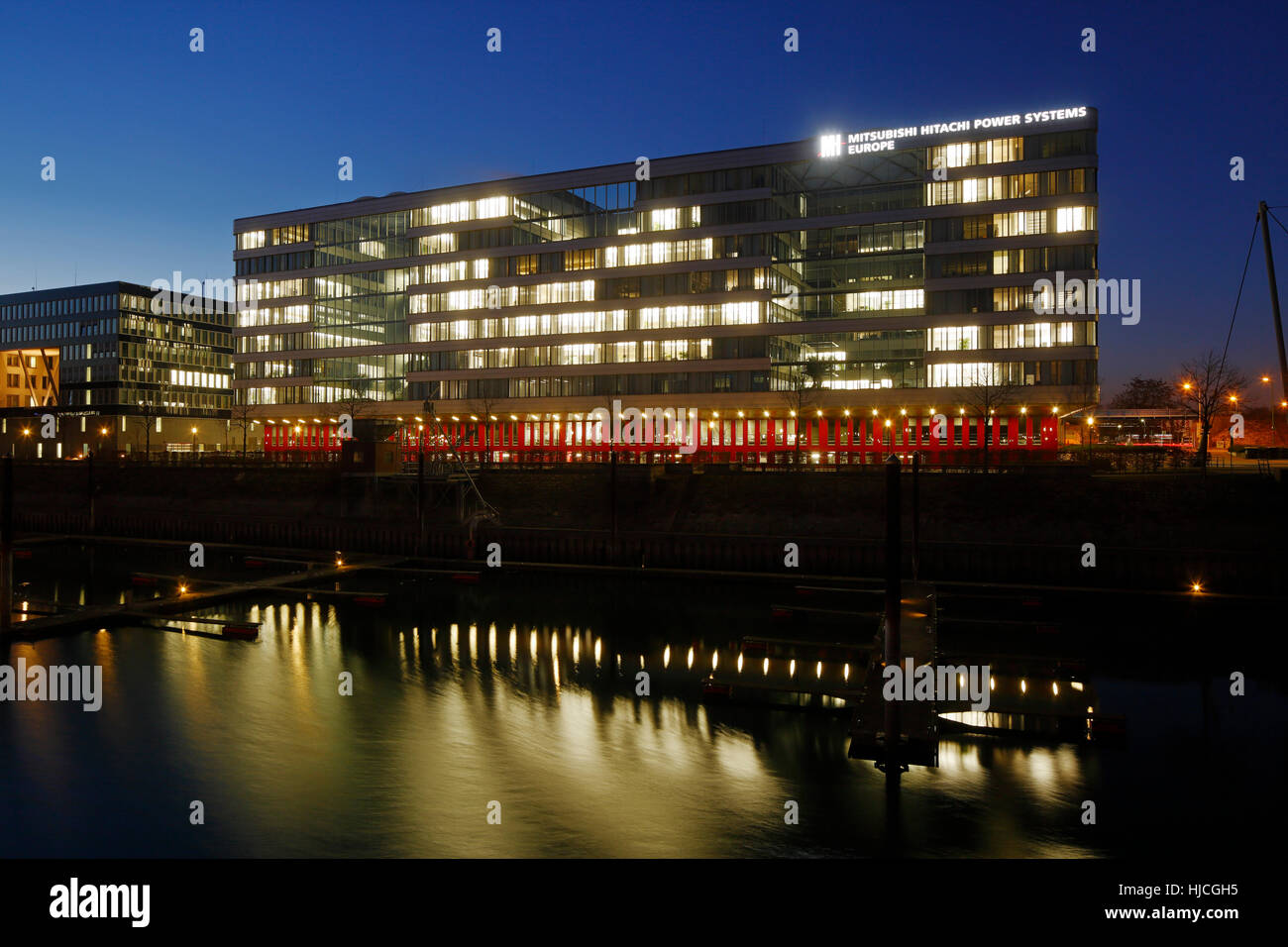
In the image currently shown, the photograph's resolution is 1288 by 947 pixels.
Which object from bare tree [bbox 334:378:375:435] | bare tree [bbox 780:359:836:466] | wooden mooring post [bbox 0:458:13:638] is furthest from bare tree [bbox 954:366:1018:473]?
wooden mooring post [bbox 0:458:13:638]

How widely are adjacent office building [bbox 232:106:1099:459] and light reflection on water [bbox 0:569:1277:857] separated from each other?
62.2 meters

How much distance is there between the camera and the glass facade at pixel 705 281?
83938mm

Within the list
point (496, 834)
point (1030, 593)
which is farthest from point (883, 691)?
point (1030, 593)

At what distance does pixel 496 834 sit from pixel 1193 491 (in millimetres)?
46097

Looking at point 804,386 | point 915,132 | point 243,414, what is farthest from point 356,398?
point 915,132

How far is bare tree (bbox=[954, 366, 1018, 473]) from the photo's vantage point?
266ft

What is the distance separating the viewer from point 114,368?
141m

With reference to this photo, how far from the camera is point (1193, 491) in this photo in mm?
49781

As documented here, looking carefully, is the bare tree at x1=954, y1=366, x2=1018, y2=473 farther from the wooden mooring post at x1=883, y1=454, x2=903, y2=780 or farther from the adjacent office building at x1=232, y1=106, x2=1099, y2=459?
the wooden mooring post at x1=883, y1=454, x2=903, y2=780

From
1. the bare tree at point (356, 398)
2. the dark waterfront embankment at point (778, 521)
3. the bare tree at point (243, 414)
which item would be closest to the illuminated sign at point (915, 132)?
the dark waterfront embankment at point (778, 521)

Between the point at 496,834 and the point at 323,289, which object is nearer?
the point at 496,834

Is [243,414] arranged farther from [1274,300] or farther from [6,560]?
[1274,300]

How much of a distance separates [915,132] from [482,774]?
81.7m
